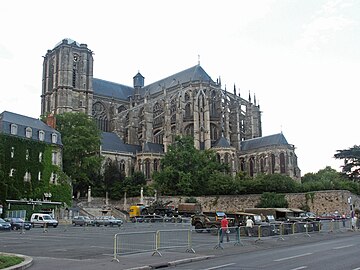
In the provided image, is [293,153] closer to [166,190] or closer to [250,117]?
[250,117]

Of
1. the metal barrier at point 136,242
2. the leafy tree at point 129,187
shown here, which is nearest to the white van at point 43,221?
the metal barrier at point 136,242

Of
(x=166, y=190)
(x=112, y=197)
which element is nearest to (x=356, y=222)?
(x=166, y=190)

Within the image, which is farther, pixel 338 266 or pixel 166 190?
pixel 166 190

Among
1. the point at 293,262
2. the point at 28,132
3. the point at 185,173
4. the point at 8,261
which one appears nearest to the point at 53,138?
the point at 28,132

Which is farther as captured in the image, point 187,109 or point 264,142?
point 187,109

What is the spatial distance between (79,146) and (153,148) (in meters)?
19.1

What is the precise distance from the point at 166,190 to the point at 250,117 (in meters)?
26.1

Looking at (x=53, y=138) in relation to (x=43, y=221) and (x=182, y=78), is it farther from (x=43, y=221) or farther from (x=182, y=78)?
(x=182, y=78)

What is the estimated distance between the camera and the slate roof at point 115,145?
7231cm

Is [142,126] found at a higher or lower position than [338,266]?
higher

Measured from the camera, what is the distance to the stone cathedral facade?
71.6 m

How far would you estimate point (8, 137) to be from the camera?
1747 inches

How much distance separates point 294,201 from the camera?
55531 mm

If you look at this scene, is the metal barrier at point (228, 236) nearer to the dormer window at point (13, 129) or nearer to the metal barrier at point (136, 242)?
the metal barrier at point (136, 242)
